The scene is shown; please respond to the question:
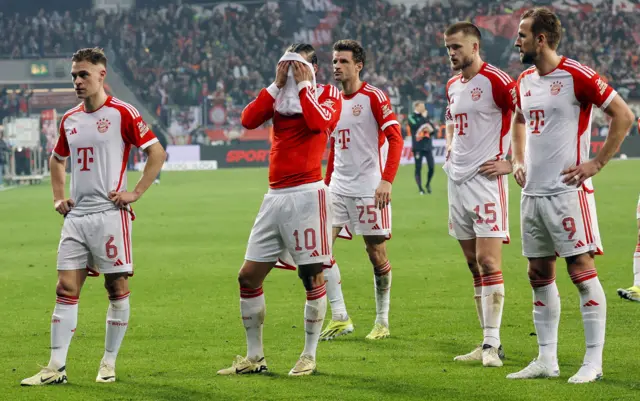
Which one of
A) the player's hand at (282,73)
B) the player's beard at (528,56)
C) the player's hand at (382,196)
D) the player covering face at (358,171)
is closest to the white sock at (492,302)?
the player's hand at (382,196)

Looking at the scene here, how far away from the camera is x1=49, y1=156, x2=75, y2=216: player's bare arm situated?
7.12 m

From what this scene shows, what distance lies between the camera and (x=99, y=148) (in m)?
7.00

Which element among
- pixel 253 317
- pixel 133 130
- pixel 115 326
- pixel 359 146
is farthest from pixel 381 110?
pixel 115 326

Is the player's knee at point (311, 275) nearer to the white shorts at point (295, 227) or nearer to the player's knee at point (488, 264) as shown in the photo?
the white shorts at point (295, 227)

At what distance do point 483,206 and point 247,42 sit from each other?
44.8m

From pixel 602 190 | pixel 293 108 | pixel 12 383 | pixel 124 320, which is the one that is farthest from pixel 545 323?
pixel 602 190

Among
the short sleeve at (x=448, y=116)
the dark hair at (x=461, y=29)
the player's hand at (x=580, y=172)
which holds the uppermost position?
the dark hair at (x=461, y=29)

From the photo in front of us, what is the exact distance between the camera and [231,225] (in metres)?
19.1

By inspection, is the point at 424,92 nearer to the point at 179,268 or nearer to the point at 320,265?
the point at 179,268

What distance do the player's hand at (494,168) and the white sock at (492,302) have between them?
0.71 metres

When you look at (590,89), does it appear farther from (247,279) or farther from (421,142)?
(421,142)

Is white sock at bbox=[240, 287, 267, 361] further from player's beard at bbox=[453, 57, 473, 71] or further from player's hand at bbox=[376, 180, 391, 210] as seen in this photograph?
player's beard at bbox=[453, 57, 473, 71]

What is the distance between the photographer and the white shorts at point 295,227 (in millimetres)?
7121

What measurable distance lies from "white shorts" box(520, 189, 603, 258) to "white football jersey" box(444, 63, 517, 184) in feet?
3.20
